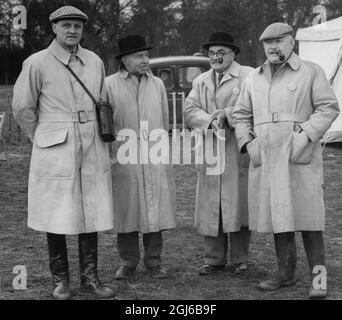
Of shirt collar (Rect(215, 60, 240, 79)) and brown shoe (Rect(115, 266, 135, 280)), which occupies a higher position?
shirt collar (Rect(215, 60, 240, 79))

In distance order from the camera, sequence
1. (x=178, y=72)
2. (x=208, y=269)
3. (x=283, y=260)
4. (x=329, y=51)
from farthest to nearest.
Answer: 1. (x=178, y=72)
2. (x=329, y=51)
3. (x=208, y=269)
4. (x=283, y=260)

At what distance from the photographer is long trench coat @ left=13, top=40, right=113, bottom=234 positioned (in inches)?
170

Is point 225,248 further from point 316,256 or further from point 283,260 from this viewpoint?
point 316,256

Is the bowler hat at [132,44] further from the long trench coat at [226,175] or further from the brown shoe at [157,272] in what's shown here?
the brown shoe at [157,272]

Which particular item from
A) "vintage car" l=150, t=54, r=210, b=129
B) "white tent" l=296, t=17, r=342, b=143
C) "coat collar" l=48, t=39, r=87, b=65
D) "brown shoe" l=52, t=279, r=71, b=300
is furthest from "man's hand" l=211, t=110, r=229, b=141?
"vintage car" l=150, t=54, r=210, b=129

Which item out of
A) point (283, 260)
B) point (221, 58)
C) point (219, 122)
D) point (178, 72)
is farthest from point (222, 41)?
point (178, 72)

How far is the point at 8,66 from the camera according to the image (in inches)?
1165

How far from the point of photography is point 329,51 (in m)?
12.5

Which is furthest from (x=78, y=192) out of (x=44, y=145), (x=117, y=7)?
(x=117, y=7)

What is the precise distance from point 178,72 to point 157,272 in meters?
11.7

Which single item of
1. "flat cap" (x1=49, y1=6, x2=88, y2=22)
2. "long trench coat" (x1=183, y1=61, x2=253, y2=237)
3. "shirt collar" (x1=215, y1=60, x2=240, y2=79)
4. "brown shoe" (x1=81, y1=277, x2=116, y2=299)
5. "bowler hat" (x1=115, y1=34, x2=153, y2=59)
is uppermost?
"flat cap" (x1=49, y1=6, x2=88, y2=22)

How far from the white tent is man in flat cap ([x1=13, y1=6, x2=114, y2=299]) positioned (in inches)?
306

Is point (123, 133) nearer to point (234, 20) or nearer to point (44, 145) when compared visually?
point (44, 145)

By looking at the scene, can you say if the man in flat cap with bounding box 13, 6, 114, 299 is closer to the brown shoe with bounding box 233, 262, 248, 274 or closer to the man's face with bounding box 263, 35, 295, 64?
the brown shoe with bounding box 233, 262, 248, 274
